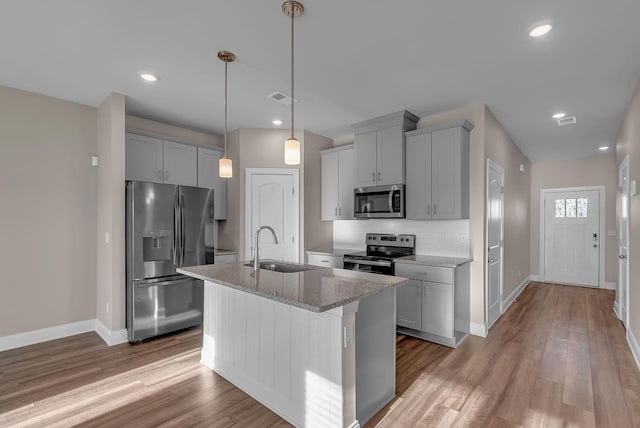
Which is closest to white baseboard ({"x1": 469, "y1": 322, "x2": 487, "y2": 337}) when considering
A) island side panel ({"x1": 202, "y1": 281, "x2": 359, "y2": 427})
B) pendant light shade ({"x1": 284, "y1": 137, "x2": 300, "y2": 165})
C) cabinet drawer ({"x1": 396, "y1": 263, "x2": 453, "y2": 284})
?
cabinet drawer ({"x1": 396, "y1": 263, "x2": 453, "y2": 284})

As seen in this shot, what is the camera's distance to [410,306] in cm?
362

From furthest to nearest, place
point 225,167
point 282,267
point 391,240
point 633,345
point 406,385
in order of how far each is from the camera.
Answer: point 391,240, point 633,345, point 282,267, point 225,167, point 406,385

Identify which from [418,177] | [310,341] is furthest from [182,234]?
[418,177]

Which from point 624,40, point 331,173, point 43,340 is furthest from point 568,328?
point 43,340

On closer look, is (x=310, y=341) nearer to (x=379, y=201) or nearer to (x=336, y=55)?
(x=336, y=55)

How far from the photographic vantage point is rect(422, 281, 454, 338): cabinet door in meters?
3.35

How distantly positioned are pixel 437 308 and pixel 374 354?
4.91 ft

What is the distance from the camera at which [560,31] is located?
2250 millimetres

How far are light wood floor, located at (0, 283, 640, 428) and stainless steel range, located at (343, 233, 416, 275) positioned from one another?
828 mm

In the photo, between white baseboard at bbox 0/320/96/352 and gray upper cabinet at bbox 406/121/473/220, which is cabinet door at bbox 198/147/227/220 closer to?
white baseboard at bbox 0/320/96/352

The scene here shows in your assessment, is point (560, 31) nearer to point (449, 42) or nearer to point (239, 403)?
point (449, 42)

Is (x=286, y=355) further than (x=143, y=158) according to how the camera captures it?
No

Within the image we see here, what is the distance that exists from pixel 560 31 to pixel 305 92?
214 cm

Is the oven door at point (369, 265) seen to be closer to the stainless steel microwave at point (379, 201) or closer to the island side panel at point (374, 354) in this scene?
the stainless steel microwave at point (379, 201)
